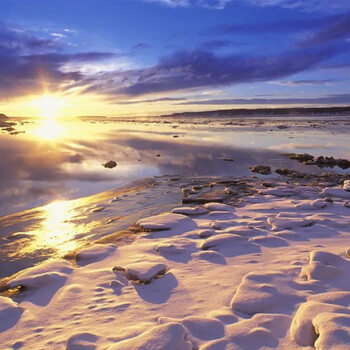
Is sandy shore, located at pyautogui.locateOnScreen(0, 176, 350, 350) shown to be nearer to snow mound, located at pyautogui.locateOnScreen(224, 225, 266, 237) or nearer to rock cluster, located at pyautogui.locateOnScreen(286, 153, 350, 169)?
snow mound, located at pyautogui.locateOnScreen(224, 225, 266, 237)

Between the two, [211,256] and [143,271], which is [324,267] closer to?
[211,256]

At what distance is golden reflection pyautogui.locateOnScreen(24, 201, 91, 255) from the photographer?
522cm

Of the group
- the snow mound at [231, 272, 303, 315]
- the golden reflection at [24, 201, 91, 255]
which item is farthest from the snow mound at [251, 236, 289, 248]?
the golden reflection at [24, 201, 91, 255]

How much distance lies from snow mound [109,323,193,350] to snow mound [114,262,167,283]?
1099 millimetres

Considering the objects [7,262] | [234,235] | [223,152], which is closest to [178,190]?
[234,235]

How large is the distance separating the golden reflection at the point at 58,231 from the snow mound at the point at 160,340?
9.12 ft

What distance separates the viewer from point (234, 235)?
16.2 ft

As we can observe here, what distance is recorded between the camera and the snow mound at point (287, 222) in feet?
18.0

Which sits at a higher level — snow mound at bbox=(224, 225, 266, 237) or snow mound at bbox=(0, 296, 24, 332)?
snow mound at bbox=(224, 225, 266, 237)

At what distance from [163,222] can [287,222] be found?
216 cm

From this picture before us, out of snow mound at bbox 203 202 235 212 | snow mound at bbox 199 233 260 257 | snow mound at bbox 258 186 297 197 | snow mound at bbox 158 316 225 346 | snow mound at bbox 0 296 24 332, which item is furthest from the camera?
snow mound at bbox 258 186 297 197

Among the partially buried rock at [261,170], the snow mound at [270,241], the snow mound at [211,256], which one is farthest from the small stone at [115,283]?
the partially buried rock at [261,170]

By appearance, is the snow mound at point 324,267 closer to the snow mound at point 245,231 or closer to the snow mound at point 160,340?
the snow mound at point 245,231

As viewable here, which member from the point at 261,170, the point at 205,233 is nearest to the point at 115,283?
the point at 205,233
